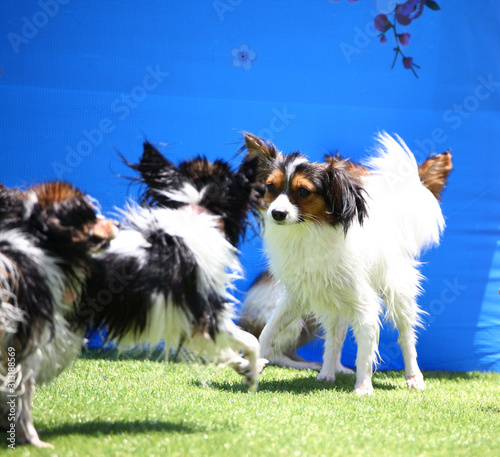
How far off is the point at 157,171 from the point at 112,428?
1261 mm

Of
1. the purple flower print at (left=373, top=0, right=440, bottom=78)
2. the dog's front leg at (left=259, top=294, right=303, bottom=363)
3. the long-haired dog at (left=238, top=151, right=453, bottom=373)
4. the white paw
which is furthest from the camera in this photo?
the purple flower print at (left=373, top=0, right=440, bottom=78)

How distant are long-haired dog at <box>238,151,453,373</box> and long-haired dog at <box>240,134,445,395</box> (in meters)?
0.13

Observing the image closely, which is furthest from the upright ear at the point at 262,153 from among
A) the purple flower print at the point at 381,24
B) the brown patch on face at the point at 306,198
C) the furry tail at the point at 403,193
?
the purple flower print at the point at 381,24

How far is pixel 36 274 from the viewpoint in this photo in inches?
100

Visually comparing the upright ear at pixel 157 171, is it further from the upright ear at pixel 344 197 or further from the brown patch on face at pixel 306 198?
the upright ear at pixel 344 197

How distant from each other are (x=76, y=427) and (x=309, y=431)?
1128 millimetres

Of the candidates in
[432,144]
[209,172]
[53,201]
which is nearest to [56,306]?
[53,201]

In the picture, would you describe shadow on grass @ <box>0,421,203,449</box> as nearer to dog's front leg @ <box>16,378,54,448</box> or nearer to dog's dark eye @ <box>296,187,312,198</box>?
dog's front leg @ <box>16,378,54,448</box>

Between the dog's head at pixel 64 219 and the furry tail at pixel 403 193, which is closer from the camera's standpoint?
the dog's head at pixel 64 219

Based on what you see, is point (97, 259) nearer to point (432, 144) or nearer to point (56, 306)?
point (56, 306)

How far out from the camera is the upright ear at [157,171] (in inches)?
122

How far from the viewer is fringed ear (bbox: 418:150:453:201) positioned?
491 cm

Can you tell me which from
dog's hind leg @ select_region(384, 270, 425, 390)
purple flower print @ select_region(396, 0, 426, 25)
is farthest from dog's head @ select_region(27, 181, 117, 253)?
purple flower print @ select_region(396, 0, 426, 25)

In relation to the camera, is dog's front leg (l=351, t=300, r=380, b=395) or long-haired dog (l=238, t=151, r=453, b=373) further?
long-haired dog (l=238, t=151, r=453, b=373)
